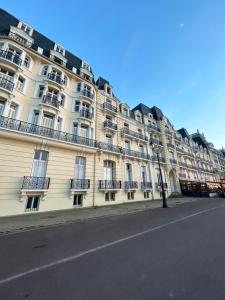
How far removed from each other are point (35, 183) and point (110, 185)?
25.3 feet

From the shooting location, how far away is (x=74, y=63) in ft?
64.8

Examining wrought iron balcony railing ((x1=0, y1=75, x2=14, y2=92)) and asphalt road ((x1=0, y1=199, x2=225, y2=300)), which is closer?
asphalt road ((x1=0, y1=199, x2=225, y2=300))

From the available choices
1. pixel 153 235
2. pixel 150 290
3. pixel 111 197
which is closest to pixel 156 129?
pixel 111 197

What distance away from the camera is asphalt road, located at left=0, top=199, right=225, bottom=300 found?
260 cm

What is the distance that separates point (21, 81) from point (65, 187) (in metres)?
11.0

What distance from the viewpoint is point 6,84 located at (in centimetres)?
1181

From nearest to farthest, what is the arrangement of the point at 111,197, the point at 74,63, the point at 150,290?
the point at 150,290
the point at 111,197
the point at 74,63

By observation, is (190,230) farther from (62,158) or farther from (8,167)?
(8,167)

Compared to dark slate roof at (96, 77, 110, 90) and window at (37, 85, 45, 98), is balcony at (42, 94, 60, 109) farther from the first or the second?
dark slate roof at (96, 77, 110, 90)

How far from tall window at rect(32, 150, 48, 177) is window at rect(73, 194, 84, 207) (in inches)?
144

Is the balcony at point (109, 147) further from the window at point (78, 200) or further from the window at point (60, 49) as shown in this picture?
the window at point (60, 49)

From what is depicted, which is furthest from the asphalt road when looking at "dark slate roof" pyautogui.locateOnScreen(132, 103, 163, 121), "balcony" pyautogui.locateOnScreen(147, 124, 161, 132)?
"dark slate roof" pyautogui.locateOnScreen(132, 103, 163, 121)

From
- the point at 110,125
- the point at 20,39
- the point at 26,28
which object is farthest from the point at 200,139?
the point at 20,39

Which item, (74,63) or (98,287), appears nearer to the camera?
(98,287)
